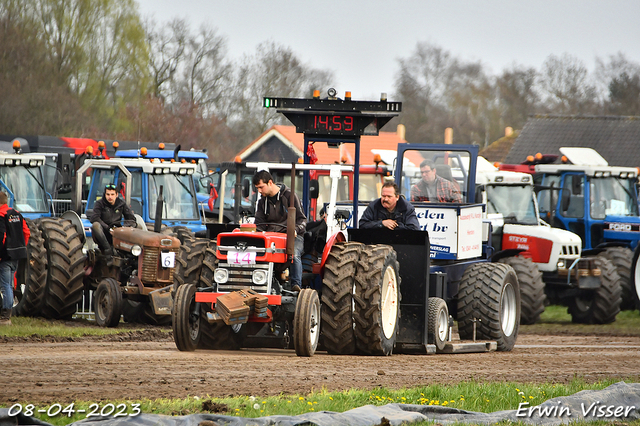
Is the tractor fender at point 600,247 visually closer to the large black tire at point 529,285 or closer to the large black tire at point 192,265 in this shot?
the large black tire at point 529,285

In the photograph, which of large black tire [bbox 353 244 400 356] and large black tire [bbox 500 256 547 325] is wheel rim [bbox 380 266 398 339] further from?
large black tire [bbox 500 256 547 325]

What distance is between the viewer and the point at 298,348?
368 inches

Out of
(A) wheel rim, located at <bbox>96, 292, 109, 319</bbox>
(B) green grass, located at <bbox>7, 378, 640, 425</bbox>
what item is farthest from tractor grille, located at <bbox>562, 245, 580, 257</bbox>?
(B) green grass, located at <bbox>7, 378, 640, 425</bbox>

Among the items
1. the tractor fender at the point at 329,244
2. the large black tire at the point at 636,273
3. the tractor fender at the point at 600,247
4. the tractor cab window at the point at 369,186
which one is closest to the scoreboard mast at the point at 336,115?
the tractor fender at the point at 329,244

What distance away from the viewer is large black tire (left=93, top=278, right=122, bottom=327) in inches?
523

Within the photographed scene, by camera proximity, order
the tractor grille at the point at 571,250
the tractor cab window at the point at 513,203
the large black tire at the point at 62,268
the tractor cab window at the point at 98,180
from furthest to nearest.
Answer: the tractor cab window at the point at 513,203, the tractor grille at the point at 571,250, the tractor cab window at the point at 98,180, the large black tire at the point at 62,268

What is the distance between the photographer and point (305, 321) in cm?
912

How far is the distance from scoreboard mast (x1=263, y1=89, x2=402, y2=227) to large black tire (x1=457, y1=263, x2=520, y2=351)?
2.11 meters

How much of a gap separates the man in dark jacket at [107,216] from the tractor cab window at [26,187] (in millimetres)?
1694

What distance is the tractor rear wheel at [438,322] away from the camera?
1059 centimetres

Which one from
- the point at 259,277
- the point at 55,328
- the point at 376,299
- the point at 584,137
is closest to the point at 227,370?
the point at 259,277

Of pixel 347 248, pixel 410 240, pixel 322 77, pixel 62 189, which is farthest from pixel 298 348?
pixel 322 77

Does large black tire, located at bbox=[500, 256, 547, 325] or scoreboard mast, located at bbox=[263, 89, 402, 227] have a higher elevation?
scoreboard mast, located at bbox=[263, 89, 402, 227]

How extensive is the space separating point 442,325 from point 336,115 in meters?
2.87
